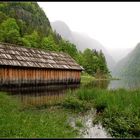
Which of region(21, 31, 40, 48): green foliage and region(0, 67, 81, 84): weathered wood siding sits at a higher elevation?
region(0, 67, 81, 84): weathered wood siding

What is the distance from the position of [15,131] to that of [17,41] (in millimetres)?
71022

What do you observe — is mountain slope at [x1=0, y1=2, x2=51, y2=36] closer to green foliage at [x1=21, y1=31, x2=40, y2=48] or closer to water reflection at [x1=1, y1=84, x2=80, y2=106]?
green foliage at [x1=21, y1=31, x2=40, y2=48]

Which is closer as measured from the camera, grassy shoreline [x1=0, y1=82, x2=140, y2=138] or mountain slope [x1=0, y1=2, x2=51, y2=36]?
grassy shoreline [x1=0, y1=82, x2=140, y2=138]

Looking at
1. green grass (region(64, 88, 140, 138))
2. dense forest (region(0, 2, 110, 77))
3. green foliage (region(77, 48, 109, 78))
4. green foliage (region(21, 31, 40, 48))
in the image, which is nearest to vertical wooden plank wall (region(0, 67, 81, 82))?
green grass (region(64, 88, 140, 138))

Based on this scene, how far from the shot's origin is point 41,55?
4422 centimetres

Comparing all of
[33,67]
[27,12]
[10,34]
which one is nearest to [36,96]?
[33,67]

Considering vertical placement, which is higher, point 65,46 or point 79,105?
point 79,105

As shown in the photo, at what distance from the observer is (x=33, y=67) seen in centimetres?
3881

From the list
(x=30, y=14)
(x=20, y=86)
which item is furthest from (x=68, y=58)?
(x=30, y=14)

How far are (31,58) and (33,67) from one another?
199 centimetres

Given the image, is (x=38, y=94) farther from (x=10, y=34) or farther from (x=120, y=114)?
(x=10, y=34)

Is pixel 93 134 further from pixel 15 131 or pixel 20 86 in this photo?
pixel 20 86

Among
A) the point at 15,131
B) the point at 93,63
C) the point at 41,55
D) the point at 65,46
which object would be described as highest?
the point at 15,131

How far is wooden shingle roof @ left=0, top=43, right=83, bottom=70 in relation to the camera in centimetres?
3574
